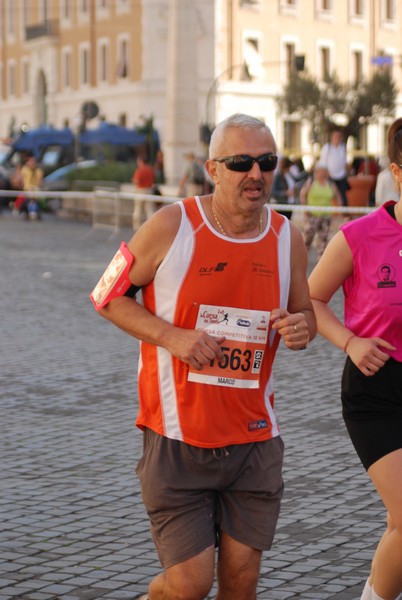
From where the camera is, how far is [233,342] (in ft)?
13.3

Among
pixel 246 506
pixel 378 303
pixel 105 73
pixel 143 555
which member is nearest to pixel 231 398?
pixel 246 506

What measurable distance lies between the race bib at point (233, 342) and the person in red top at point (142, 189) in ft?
85.4

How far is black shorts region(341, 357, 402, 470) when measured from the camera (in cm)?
427

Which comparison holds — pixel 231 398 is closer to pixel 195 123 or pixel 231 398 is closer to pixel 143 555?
pixel 143 555

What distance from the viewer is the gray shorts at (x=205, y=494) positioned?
13.2 ft

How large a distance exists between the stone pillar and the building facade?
709 inches

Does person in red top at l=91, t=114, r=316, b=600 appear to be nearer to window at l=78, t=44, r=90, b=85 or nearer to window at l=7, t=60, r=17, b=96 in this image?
window at l=78, t=44, r=90, b=85

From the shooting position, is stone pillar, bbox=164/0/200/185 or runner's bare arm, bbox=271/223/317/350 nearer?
runner's bare arm, bbox=271/223/317/350

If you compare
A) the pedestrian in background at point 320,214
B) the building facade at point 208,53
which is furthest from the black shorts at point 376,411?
A: the building facade at point 208,53

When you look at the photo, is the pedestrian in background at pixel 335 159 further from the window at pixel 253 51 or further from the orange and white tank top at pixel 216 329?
the window at pixel 253 51

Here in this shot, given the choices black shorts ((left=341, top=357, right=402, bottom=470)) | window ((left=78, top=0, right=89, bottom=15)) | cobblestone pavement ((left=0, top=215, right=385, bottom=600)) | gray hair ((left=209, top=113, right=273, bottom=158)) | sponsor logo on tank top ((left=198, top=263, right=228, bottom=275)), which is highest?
window ((left=78, top=0, right=89, bottom=15))

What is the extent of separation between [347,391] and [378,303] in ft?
0.93

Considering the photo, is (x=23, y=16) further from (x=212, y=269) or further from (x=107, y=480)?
(x=212, y=269)

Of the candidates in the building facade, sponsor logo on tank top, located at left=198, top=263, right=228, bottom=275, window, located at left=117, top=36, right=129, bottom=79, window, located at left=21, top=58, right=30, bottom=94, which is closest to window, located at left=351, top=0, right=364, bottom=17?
the building facade
